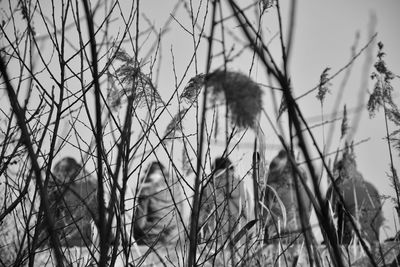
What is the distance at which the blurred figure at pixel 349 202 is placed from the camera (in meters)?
1.77

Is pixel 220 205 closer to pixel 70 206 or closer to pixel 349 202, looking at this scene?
pixel 70 206

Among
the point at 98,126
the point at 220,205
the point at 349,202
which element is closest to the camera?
the point at 98,126

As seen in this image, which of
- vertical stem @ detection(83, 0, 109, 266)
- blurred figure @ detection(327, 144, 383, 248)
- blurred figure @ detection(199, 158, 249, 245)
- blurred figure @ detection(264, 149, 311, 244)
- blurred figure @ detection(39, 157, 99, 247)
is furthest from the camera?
blurred figure @ detection(327, 144, 383, 248)

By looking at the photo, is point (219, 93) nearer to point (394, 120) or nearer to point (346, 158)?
point (346, 158)

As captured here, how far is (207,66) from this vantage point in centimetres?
85

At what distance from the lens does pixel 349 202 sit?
4.88m

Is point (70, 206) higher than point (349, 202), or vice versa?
point (349, 202)

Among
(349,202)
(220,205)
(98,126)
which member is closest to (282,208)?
(220,205)

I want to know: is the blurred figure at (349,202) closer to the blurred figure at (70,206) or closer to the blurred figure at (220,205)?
the blurred figure at (220,205)

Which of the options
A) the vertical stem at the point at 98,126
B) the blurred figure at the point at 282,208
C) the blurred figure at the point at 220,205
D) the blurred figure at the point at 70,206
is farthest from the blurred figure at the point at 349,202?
the blurred figure at the point at 70,206

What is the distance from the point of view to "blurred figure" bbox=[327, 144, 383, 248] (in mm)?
1765

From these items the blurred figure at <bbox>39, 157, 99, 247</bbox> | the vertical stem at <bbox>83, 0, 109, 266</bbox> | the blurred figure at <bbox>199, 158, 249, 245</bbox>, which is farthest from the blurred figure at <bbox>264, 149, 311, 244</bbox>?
the blurred figure at <bbox>39, 157, 99, 247</bbox>

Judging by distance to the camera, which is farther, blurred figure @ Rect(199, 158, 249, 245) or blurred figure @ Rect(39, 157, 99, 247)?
blurred figure @ Rect(199, 158, 249, 245)

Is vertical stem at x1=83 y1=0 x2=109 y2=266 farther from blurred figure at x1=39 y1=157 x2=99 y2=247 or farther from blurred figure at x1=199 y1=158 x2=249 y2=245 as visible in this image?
blurred figure at x1=199 y1=158 x2=249 y2=245
